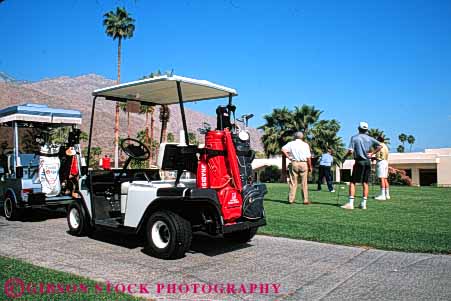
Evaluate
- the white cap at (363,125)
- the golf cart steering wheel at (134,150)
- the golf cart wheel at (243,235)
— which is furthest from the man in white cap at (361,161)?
the golf cart steering wheel at (134,150)

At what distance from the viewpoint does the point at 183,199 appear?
176 inches

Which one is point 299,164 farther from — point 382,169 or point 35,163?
point 35,163

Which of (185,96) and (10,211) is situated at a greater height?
(185,96)

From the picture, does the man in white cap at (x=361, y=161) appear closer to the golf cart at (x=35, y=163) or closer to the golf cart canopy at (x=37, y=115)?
the golf cart at (x=35, y=163)

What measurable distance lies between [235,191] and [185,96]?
187cm

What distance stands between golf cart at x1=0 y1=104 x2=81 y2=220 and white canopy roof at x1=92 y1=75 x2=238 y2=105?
114 inches

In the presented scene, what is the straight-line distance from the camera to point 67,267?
14.5 ft

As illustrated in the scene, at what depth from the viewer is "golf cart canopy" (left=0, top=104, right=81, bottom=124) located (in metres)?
8.40

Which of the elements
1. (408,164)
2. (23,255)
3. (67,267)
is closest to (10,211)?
(23,255)

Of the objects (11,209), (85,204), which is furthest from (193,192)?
(11,209)

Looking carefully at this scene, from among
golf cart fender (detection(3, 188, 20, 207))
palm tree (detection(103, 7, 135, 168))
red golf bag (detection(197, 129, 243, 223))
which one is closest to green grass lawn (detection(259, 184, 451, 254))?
red golf bag (detection(197, 129, 243, 223))

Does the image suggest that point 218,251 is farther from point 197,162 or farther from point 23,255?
point 23,255

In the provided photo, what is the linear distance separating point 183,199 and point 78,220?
252 cm

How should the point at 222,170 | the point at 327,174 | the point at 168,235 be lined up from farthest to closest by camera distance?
the point at 327,174, the point at 222,170, the point at 168,235
